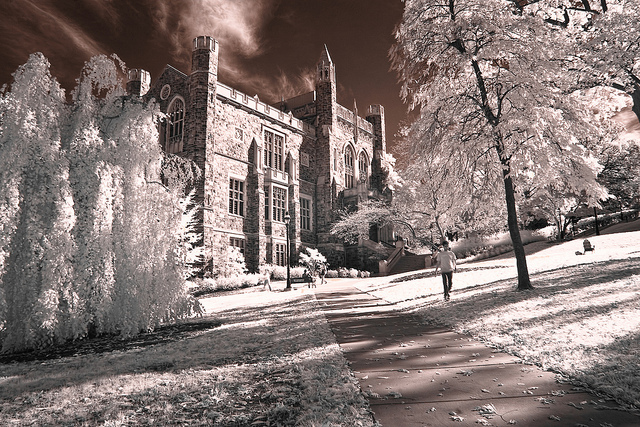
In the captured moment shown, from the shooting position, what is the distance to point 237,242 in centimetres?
2519

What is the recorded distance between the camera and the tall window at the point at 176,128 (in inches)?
976

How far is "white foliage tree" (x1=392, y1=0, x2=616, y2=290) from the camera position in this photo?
1025cm

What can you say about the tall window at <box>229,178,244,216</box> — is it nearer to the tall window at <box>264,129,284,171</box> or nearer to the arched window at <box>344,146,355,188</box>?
the tall window at <box>264,129,284,171</box>

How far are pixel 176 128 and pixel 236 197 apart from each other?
5818 mm

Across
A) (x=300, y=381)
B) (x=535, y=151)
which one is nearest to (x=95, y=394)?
(x=300, y=381)

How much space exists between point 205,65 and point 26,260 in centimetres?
2033

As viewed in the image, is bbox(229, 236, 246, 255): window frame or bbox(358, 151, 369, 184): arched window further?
bbox(358, 151, 369, 184): arched window

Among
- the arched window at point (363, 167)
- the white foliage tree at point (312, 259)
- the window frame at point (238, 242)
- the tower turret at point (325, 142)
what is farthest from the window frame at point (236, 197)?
the arched window at point (363, 167)

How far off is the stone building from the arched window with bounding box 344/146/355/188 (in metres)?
0.09

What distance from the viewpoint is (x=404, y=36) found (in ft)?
38.6

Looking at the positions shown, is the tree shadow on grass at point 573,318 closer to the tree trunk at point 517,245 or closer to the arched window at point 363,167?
the tree trunk at point 517,245

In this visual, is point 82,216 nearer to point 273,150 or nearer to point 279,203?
point 279,203

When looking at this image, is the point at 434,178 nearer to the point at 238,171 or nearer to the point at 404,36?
the point at 404,36

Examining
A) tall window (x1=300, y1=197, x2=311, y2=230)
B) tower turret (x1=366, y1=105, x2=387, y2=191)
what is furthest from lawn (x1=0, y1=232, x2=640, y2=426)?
tower turret (x1=366, y1=105, x2=387, y2=191)
